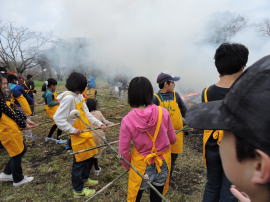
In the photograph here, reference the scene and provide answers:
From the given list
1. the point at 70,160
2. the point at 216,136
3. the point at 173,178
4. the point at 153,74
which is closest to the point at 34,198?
the point at 70,160

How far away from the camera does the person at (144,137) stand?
6.43 feet

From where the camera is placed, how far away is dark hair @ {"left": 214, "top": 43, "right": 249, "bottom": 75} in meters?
1.77

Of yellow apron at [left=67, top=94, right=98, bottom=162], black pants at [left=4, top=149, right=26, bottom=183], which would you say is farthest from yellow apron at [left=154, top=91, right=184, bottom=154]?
black pants at [left=4, top=149, right=26, bottom=183]

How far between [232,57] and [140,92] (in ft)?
3.16

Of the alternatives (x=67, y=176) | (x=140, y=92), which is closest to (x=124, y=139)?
(x=140, y=92)

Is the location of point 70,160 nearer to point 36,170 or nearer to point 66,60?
point 36,170

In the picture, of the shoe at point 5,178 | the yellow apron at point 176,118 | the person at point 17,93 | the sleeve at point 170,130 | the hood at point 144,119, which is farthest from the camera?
the person at point 17,93

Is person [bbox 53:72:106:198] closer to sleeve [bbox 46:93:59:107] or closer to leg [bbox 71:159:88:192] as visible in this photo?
leg [bbox 71:159:88:192]

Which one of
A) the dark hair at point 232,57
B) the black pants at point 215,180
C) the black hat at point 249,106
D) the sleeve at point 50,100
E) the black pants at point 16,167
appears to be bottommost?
the black pants at point 16,167

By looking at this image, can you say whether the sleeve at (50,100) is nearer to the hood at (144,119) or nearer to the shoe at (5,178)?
the shoe at (5,178)

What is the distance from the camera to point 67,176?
3727mm

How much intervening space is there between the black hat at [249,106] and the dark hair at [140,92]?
1.30m

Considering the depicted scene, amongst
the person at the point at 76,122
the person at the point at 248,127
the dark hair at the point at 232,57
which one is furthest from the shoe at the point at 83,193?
the person at the point at 248,127

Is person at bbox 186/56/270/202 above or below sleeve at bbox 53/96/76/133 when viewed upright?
above
